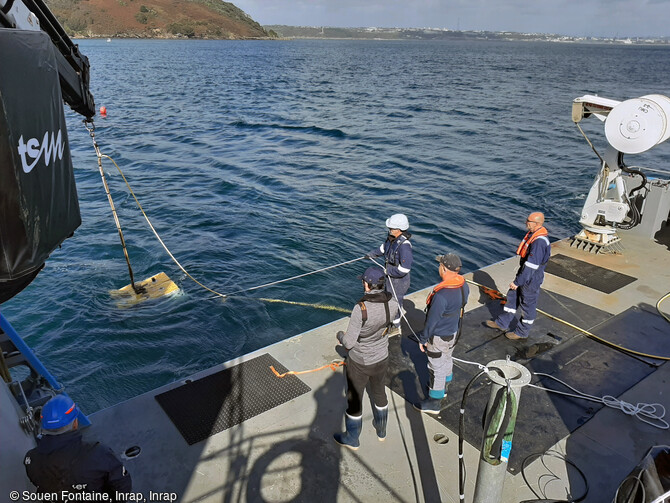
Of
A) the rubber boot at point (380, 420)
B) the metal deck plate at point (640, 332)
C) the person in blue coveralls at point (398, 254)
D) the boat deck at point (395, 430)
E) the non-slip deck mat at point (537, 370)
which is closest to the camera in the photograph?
the boat deck at point (395, 430)

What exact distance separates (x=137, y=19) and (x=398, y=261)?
204 meters

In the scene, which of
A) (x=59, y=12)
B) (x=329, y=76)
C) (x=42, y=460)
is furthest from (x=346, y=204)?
(x=59, y=12)

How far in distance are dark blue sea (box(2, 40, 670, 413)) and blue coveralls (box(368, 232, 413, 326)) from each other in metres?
4.27

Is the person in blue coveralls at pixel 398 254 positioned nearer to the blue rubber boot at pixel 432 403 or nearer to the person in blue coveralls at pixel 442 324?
the person in blue coveralls at pixel 442 324

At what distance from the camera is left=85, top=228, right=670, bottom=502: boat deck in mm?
4965

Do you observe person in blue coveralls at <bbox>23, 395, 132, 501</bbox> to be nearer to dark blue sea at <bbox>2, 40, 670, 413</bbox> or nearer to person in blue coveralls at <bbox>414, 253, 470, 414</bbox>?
person in blue coveralls at <bbox>414, 253, 470, 414</bbox>

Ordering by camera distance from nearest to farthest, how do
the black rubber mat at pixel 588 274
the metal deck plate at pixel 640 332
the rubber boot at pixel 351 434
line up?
1. the rubber boot at pixel 351 434
2. the metal deck plate at pixel 640 332
3. the black rubber mat at pixel 588 274

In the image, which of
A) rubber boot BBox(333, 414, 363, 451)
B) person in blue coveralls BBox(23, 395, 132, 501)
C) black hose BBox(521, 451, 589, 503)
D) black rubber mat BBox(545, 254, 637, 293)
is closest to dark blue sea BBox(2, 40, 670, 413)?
black rubber mat BBox(545, 254, 637, 293)

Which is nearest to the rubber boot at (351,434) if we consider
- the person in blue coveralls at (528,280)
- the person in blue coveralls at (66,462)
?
the person in blue coveralls at (66,462)

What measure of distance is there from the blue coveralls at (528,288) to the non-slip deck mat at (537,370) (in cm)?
27

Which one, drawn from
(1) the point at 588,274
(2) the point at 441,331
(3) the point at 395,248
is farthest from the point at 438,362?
(1) the point at 588,274

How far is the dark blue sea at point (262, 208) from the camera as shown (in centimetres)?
1082

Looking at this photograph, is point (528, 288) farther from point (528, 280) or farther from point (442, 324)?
point (442, 324)

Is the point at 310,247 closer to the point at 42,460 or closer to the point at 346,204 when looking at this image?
the point at 346,204
